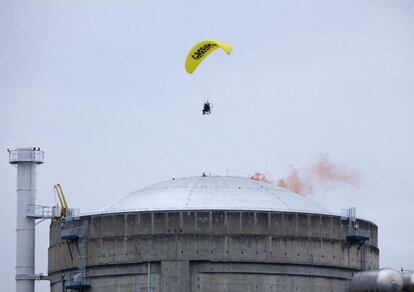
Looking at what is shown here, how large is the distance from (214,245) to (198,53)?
14858 millimetres

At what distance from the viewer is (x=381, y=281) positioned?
12800cm

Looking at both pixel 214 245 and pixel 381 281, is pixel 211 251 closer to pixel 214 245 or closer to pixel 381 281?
pixel 214 245

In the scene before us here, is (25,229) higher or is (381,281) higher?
(25,229)

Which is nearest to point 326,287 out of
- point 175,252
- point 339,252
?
point 339,252

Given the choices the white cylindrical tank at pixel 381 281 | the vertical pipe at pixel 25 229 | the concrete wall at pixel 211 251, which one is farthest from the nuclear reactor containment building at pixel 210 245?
the vertical pipe at pixel 25 229

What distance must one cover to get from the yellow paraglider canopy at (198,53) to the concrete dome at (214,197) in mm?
10207

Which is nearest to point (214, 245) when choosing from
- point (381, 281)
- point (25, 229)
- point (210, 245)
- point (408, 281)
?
point (210, 245)

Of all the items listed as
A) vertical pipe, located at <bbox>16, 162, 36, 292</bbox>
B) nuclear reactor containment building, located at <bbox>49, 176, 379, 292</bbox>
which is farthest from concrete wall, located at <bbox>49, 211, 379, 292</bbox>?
vertical pipe, located at <bbox>16, 162, 36, 292</bbox>

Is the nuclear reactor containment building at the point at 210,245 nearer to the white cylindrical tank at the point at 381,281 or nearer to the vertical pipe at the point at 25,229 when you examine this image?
the white cylindrical tank at the point at 381,281

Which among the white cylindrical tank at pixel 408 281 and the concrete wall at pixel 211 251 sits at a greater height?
the concrete wall at pixel 211 251

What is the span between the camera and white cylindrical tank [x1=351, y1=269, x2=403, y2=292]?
12775 centimetres

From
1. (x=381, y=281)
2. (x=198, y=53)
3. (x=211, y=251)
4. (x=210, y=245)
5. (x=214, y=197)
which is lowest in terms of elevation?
(x=381, y=281)

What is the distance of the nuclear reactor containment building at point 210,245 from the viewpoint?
127250 mm

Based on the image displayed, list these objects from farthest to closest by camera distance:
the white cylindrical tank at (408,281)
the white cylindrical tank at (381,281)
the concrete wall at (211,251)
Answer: the white cylindrical tank at (408,281), the white cylindrical tank at (381,281), the concrete wall at (211,251)
